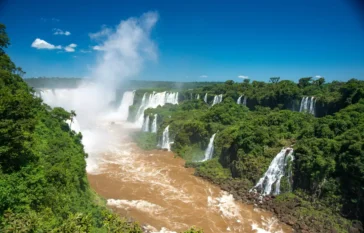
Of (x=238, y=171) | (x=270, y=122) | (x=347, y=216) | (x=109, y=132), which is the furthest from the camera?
(x=109, y=132)

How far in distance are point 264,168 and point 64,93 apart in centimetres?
5463

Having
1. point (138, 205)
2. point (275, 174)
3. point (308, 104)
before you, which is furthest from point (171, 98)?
point (138, 205)

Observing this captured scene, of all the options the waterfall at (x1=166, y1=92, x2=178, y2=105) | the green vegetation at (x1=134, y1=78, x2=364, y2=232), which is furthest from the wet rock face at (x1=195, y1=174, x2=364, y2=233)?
the waterfall at (x1=166, y1=92, x2=178, y2=105)

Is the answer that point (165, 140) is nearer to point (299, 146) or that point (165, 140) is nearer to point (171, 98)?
point (299, 146)

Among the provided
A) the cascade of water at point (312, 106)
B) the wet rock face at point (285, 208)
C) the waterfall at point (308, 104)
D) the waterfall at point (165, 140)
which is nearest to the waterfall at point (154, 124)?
the waterfall at point (165, 140)

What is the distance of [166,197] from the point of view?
19141 mm

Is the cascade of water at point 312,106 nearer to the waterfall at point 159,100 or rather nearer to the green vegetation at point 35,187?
the waterfall at point 159,100

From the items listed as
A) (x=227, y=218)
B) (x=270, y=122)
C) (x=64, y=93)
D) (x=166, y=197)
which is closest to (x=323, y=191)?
(x=227, y=218)

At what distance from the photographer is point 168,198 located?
1898 cm

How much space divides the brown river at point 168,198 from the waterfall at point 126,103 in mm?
29232

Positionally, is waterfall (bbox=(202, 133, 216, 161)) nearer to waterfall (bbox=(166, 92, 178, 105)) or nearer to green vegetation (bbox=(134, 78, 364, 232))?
green vegetation (bbox=(134, 78, 364, 232))

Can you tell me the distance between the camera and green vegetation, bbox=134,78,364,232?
15.7 metres

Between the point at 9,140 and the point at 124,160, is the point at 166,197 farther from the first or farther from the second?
the point at 9,140

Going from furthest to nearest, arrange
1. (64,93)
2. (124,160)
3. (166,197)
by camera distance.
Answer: (64,93) → (124,160) → (166,197)
